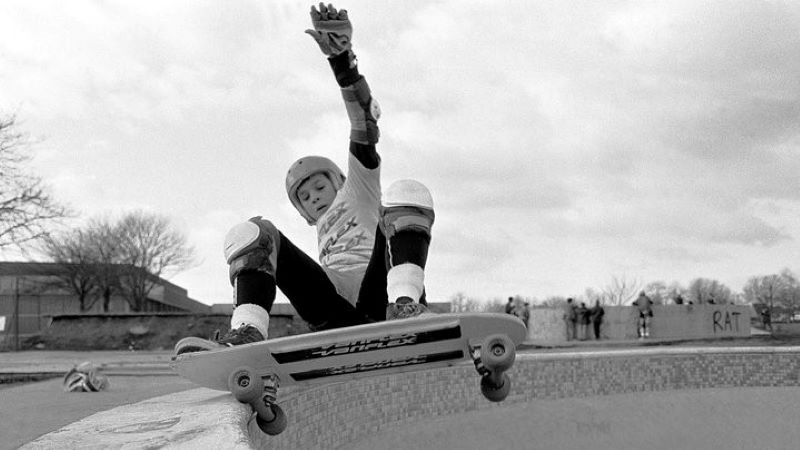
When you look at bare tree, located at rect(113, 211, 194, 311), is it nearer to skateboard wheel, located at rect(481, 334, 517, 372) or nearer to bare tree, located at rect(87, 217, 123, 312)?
bare tree, located at rect(87, 217, 123, 312)

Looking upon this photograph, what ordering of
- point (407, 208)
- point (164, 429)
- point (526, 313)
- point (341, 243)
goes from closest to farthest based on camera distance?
point (164, 429) < point (407, 208) < point (341, 243) < point (526, 313)

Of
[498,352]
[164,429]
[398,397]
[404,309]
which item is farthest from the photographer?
[398,397]

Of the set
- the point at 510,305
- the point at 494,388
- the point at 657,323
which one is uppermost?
the point at 494,388

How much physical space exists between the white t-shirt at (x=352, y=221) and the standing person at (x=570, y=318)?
21956 millimetres

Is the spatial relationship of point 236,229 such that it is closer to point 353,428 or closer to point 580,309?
point 353,428

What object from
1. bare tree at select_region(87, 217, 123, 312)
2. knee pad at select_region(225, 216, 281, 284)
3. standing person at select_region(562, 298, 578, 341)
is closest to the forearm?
knee pad at select_region(225, 216, 281, 284)

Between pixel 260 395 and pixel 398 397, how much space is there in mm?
3402

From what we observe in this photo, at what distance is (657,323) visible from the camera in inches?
992

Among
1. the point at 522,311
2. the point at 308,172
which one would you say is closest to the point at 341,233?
the point at 308,172

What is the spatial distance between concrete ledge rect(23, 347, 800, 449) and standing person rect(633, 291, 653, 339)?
1595 centimetres

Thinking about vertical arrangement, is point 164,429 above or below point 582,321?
above

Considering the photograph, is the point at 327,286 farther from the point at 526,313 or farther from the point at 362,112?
the point at 526,313

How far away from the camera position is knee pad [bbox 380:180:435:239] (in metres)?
3.46

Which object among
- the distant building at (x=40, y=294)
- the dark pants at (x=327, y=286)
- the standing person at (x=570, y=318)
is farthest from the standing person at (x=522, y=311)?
the distant building at (x=40, y=294)
